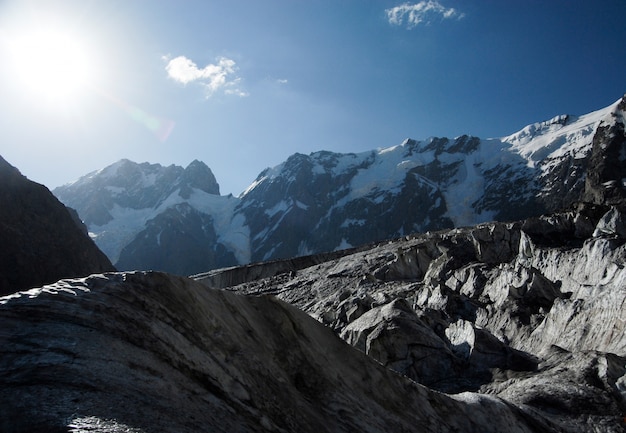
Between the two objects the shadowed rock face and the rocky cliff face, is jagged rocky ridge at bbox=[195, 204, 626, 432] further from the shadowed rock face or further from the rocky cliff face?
the rocky cliff face

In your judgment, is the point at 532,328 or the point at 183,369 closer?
the point at 183,369

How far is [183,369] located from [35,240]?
5268cm

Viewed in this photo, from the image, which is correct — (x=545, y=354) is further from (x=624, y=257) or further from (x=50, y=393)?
(x=50, y=393)

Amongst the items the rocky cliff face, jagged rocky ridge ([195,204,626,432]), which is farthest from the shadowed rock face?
the rocky cliff face

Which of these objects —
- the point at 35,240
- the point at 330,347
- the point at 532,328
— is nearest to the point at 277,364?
the point at 330,347

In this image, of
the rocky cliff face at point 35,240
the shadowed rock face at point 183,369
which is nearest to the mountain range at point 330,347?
the shadowed rock face at point 183,369

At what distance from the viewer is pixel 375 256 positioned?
232ft

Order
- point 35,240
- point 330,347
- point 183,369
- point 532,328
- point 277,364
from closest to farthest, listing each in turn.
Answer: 1. point 183,369
2. point 277,364
3. point 330,347
4. point 532,328
5. point 35,240

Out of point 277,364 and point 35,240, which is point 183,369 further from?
point 35,240

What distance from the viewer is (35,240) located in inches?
2057

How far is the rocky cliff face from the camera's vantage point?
4725 cm

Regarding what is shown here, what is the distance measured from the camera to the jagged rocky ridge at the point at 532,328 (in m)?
14.6

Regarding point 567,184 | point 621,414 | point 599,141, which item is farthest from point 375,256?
point 567,184

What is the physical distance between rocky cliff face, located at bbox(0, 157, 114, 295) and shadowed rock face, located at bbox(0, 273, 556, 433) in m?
43.0
